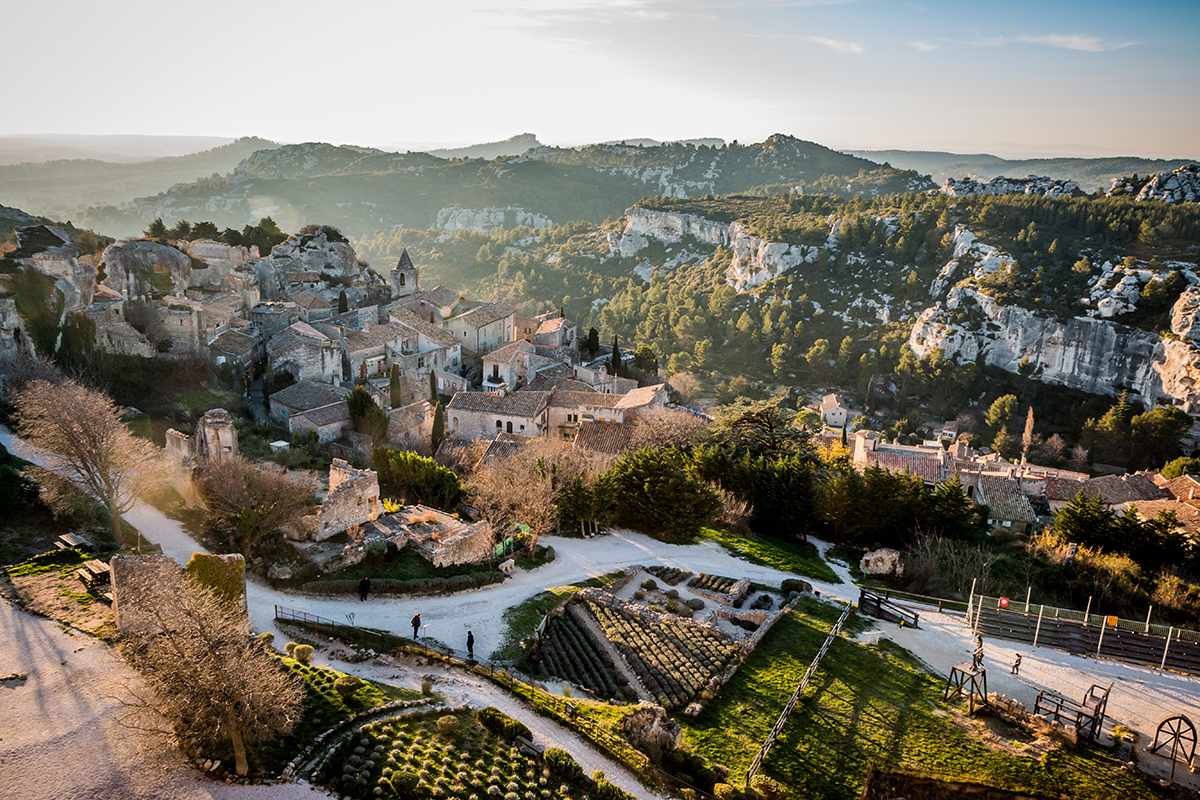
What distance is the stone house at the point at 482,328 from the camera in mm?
60406

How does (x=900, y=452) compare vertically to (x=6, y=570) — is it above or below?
below

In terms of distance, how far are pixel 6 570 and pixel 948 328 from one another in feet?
302

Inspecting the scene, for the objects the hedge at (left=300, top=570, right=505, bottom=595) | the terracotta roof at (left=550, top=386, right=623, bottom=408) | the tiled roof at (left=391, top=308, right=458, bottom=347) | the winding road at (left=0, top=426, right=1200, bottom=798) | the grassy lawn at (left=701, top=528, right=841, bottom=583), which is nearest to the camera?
the winding road at (left=0, top=426, right=1200, bottom=798)

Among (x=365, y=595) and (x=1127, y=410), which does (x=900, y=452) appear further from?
(x=365, y=595)

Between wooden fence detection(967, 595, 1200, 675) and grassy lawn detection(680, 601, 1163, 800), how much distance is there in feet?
13.3

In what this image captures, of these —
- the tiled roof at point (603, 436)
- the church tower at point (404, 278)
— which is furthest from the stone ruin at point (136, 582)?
the church tower at point (404, 278)

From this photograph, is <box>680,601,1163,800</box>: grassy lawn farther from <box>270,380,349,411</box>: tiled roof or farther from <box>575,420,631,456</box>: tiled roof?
<box>270,380,349,411</box>: tiled roof

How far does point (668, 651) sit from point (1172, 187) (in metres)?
135

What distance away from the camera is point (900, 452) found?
56.1 m

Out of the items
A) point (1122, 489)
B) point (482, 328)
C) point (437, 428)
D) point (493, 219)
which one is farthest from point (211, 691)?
point (493, 219)

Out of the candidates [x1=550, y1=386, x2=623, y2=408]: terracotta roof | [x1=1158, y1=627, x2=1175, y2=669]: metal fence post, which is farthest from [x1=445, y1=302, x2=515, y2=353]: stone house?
[x1=1158, y1=627, x2=1175, y2=669]: metal fence post

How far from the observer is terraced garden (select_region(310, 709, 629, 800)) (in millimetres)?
14508

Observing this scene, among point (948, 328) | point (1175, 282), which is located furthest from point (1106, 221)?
point (948, 328)

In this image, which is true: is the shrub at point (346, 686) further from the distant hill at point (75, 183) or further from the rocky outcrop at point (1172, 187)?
the distant hill at point (75, 183)
